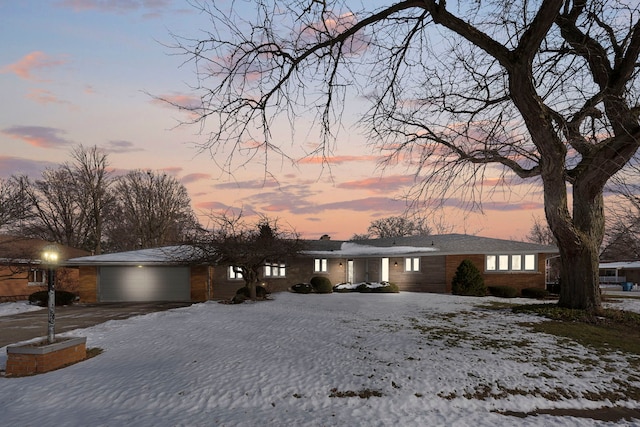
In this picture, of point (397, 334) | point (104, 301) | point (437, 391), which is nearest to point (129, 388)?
point (437, 391)

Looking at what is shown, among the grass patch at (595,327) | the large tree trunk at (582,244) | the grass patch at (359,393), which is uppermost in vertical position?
the large tree trunk at (582,244)

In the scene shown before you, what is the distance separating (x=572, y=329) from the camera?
11883mm

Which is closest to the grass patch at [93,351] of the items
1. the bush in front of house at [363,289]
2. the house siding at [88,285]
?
the house siding at [88,285]

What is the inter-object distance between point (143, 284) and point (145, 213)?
2047 centimetres

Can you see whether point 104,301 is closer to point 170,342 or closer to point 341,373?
point 170,342

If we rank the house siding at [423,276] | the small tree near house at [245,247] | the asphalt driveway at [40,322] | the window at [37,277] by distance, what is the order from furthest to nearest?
1. the window at [37,277]
2. the house siding at [423,276]
3. the small tree near house at [245,247]
4. the asphalt driveway at [40,322]

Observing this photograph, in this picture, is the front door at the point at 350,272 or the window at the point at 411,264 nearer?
the window at the point at 411,264

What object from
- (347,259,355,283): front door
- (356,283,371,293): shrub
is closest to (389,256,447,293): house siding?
(347,259,355,283): front door

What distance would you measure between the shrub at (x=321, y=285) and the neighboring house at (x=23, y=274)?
16.2 metres

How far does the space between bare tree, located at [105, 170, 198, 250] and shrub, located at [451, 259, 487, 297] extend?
30.1 m

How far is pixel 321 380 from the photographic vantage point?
7414 mm

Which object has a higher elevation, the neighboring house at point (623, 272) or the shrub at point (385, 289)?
the shrub at point (385, 289)

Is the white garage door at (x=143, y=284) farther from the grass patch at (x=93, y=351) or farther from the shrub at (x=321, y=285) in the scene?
the grass patch at (x=93, y=351)

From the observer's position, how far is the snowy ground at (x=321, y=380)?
6.02 metres
